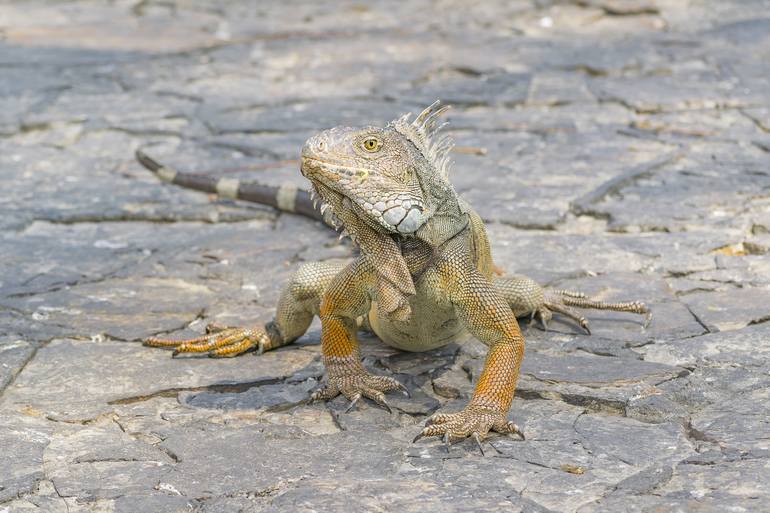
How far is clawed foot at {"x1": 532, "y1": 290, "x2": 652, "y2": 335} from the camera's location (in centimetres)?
521

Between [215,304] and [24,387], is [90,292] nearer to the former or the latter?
[215,304]

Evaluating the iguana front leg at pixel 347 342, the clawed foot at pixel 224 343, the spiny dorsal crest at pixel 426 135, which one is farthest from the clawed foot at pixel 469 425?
the clawed foot at pixel 224 343

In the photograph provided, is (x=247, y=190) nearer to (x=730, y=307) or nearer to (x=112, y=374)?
(x=112, y=374)

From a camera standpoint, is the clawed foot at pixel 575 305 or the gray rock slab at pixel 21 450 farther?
the clawed foot at pixel 575 305

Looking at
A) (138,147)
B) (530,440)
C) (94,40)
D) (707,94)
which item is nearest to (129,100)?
(138,147)

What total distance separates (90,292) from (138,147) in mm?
2985

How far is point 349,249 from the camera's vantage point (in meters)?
6.49

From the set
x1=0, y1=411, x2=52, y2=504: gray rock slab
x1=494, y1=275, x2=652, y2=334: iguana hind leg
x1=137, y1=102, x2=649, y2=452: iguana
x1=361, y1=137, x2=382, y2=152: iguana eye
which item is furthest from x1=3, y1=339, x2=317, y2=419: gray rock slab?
x1=361, y1=137, x2=382, y2=152: iguana eye

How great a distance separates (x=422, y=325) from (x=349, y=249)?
1.99m

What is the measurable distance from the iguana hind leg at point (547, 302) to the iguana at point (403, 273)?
345 millimetres

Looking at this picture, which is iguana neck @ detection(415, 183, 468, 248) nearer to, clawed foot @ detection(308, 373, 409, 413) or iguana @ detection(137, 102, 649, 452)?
iguana @ detection(137, 102, 649, 452)

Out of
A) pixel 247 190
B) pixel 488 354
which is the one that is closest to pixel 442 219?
pixel 488 354

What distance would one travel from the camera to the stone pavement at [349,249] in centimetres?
383

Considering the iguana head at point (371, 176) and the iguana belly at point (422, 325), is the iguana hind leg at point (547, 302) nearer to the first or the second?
the iguana belly at point (422, 325)
